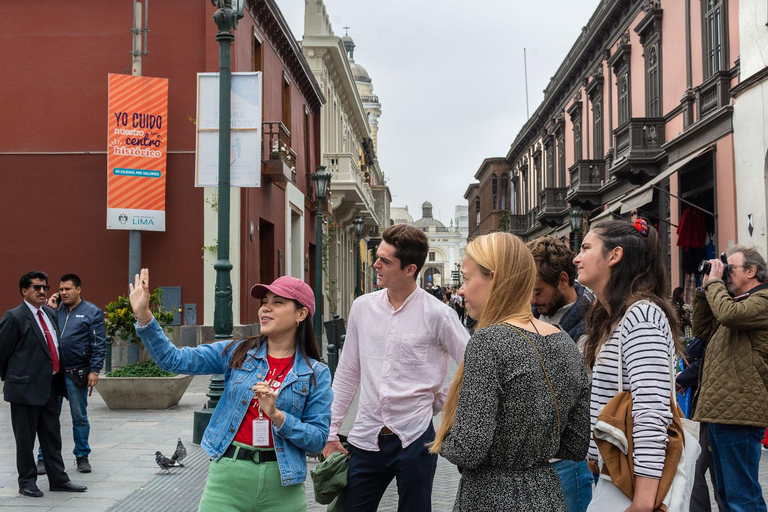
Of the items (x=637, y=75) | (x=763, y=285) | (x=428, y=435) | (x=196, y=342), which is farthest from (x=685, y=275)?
(x=428, y=435)

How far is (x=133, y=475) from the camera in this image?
7.88 meters

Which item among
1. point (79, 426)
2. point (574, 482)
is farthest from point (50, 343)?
point (574, 482)

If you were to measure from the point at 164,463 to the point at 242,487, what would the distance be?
4.39 metres

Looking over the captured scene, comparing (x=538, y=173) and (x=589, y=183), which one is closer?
(x=589, y=183)

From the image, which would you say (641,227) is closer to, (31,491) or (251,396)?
(251,396)

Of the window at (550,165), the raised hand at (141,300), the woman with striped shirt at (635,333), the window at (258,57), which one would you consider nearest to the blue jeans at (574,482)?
the woman with striped shirt at (635,333)

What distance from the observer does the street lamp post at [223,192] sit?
920cm

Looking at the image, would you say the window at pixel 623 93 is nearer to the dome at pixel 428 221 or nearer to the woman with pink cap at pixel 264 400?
the woman with pink cap at pixel 264 400

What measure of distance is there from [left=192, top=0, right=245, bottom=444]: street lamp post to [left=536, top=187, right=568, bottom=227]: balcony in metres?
28.3

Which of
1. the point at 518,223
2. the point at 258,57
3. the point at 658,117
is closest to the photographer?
the point at 258,57

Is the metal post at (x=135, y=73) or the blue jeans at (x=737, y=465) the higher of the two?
the metal post at (x=135, y=73)

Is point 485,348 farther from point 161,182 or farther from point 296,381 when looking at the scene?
point 161,182

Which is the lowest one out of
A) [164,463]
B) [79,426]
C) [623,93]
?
[164,463]

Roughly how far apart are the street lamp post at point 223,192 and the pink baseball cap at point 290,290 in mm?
5248
